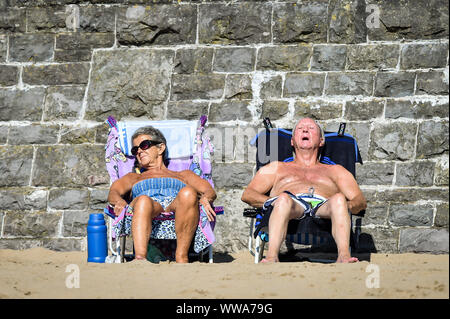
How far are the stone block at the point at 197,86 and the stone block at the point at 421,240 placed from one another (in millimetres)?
2094

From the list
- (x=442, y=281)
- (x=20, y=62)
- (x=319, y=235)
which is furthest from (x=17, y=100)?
(x=442, y=281)

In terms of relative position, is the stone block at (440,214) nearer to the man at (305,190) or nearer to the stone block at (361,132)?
the stone block at (361,132)

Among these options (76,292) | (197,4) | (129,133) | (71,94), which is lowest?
(76,292)

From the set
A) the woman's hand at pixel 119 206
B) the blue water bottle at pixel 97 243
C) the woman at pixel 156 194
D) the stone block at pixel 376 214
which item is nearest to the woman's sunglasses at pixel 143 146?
the woman at pixel 156 194

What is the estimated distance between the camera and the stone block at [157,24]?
21.4ft

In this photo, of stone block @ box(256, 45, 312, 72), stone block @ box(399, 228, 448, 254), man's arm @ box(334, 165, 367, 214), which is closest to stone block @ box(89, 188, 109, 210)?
stone block @ box(256, 45, 312, 72)

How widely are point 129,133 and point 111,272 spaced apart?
1890mm

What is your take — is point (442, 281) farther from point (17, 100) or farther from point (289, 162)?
point (17, 100)

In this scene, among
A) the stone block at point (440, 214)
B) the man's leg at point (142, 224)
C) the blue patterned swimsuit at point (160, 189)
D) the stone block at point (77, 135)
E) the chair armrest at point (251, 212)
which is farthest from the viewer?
the stone block at point (77, 135)

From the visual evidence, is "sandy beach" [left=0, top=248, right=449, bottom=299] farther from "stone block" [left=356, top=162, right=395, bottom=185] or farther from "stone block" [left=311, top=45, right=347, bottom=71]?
"stone block" [left=311, top=45, right=347, bottom=71]

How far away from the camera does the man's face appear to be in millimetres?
5500

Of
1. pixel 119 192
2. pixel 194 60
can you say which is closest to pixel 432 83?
pixel 194 60

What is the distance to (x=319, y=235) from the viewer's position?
16.6 ft

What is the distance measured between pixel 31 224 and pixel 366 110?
3263 mm
